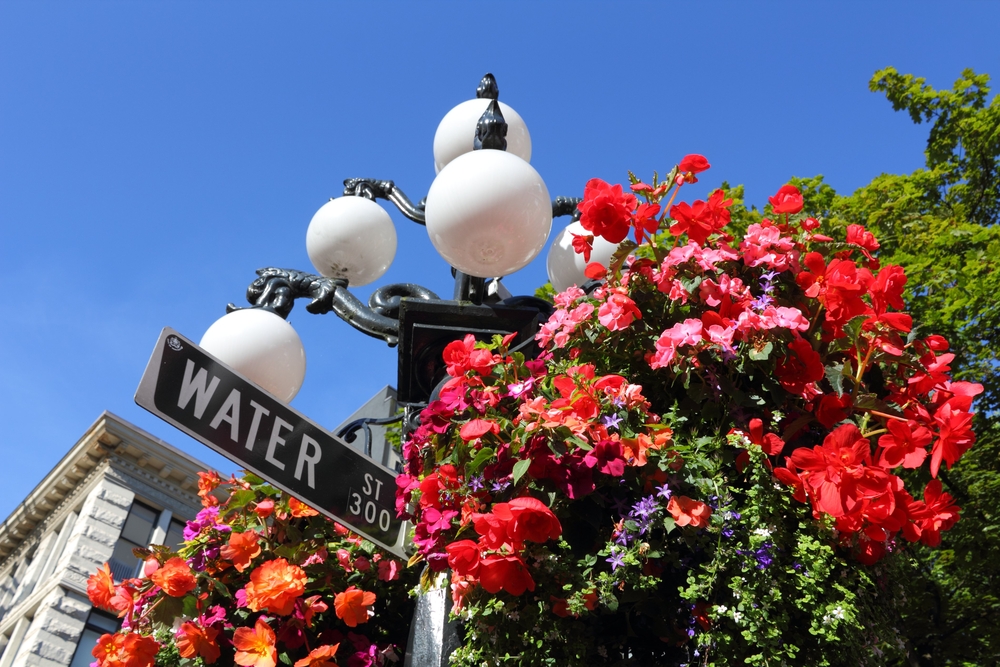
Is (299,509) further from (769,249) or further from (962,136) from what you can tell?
(962,136)

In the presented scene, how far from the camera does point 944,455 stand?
202cm

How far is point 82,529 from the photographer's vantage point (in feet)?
73.2

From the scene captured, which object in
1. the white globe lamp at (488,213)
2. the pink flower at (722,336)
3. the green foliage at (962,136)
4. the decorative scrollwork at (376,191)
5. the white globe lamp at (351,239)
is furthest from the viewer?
the green foliage at (962,136)

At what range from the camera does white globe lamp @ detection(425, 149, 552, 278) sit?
9.78 feet

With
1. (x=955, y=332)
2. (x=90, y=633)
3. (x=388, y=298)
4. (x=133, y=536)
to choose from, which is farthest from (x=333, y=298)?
(x=133, y=536)

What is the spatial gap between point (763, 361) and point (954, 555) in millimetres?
7665

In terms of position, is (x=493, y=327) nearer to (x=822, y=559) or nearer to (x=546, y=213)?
(x=546, y=213)

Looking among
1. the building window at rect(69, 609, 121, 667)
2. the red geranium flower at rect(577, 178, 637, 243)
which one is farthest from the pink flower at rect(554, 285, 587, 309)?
the building window at rect(69, 609, 121, 667)

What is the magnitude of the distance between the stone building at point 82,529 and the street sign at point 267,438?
67.3 ft

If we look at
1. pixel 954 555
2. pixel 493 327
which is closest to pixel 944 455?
pixel 493 327

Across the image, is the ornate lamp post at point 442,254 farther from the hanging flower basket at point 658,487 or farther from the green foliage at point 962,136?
the green foliage at point 962,136

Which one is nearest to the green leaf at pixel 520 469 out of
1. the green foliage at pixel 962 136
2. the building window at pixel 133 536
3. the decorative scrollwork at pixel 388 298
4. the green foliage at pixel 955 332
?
the decorative scrollwork at pixel 388 298

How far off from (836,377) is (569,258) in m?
1.92

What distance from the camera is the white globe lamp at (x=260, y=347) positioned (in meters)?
3.66
